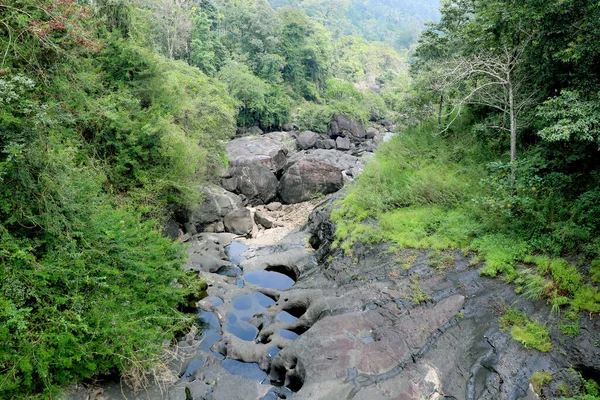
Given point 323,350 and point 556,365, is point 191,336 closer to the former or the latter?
point 323,350

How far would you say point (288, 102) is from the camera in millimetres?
48031

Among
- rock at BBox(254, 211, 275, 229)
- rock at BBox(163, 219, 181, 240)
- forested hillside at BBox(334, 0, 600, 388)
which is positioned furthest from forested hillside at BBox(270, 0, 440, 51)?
forested hillside at BBox(334, 0, 600, 388)

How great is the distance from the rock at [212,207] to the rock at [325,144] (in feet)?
61.9

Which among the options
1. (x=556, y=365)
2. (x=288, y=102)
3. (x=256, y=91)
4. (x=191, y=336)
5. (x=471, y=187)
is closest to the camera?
(x=556, y=365)

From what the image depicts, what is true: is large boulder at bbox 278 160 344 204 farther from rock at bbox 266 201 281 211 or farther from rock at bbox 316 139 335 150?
rock at bbox 316 139 335 150

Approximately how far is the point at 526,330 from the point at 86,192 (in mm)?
10960

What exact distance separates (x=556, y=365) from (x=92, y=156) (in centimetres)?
1467

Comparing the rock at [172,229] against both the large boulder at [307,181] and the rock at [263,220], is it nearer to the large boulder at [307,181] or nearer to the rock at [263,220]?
the rock at [263,220]

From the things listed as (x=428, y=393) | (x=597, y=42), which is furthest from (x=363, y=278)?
(x=597, y=42)

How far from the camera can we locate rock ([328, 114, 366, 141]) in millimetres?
44750

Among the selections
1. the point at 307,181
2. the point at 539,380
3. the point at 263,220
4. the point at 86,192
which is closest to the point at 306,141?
the point at 307,181

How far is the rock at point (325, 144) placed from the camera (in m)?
39.4

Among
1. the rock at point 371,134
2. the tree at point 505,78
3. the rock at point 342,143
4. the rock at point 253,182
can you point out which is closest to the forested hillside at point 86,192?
the rock at point 253,182

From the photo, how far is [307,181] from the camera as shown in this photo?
26.1 meters
